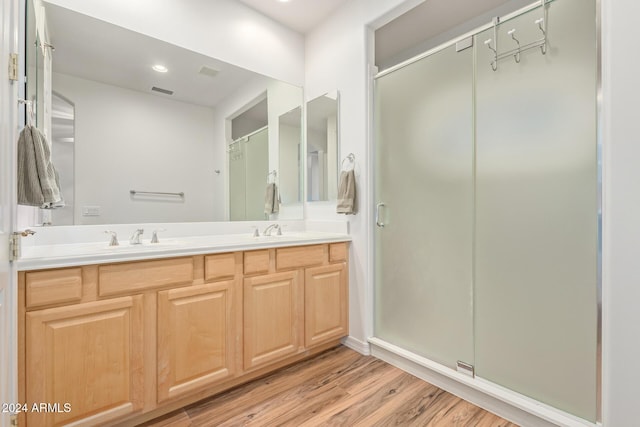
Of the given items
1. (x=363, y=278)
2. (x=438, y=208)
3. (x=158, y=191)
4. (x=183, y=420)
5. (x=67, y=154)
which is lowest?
(x=183, y=420)

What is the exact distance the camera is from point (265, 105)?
2611 millimetres

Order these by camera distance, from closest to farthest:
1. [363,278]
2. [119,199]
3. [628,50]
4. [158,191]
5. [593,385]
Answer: [628,50], [593,385], [119,199], [158,191], [363,278]

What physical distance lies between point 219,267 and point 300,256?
0.59 m

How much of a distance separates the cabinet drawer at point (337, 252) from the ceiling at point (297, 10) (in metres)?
1.97

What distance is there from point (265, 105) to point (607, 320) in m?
2.57

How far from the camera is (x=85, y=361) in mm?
1305

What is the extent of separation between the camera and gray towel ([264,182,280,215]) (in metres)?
2.63

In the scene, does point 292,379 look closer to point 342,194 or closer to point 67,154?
point 342,194

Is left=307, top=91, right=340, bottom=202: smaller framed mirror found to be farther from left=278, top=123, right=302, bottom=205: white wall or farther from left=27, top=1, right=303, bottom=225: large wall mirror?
left=27, top=1, right=303, bottom=225: large wall mirror

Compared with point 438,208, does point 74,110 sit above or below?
above

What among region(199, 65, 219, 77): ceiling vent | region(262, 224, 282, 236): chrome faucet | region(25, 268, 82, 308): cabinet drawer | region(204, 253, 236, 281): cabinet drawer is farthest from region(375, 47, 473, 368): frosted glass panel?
region(25, 268, 82, 308): cabinet drawer

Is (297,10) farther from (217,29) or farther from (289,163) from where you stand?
(289,163)

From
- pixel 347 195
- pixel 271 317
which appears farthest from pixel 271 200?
pixel 271 317

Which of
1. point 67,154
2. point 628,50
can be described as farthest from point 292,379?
point 628,50
